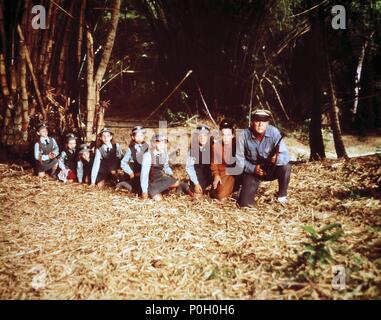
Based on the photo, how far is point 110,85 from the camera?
726cm


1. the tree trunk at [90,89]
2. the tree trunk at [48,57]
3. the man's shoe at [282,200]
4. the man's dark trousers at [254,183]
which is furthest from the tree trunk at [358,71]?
the tree trunk at [48,57]

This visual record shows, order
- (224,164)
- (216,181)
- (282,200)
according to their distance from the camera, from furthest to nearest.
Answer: (224,164), (216,181), (282,200)

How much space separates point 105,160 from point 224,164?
1611mm

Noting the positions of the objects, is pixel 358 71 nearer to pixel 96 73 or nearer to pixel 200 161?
pixel 200 161

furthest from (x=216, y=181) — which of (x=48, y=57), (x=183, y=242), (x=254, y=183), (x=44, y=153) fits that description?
(x=48, y=57)

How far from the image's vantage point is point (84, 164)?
4496mm

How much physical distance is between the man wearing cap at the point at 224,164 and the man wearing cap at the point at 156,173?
0.53 meters

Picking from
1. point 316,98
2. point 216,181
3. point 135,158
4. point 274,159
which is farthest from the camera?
point 316,98

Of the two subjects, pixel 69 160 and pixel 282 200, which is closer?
pixel 282 200

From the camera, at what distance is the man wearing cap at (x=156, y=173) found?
12.9 ft

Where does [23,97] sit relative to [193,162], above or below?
above

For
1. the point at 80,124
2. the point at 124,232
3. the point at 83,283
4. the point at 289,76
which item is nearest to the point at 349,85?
the point at 289,76

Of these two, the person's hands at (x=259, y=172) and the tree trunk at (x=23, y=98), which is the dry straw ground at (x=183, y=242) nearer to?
the person's hands at (x=259, y=172)

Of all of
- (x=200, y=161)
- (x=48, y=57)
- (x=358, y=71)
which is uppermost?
(x=358, y=71)
